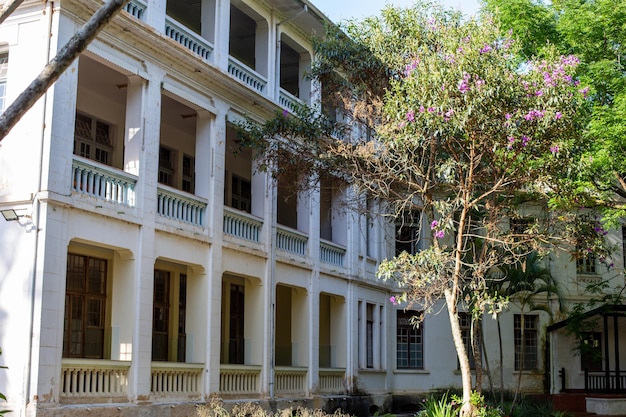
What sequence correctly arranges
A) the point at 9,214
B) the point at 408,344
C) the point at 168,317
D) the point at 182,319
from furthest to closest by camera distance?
the point at 408,344 → the point at 182,319 → the point at 168,317 → the point at 9,214

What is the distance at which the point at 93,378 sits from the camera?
Answer: 589 inches

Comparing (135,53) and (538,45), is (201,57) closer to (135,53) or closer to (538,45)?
(135,53)

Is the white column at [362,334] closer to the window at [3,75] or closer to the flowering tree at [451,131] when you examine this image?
the flowering tree at [451,131]

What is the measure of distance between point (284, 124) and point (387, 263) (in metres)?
4.47

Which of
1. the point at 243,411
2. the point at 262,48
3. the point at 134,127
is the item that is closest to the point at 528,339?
the point at 262,48

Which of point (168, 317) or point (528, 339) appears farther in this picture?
point (528, 339)

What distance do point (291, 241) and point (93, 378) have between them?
318 inches

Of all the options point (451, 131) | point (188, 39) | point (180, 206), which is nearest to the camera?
point (451, 131)

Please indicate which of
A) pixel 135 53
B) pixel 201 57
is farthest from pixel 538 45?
pixel 135 53

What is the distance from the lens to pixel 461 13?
1653 centimetres

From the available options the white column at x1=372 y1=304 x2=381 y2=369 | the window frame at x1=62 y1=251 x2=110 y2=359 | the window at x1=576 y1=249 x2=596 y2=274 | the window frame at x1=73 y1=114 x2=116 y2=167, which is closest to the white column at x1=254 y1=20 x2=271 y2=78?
the window frame at x1=73 y1=114 x2=116 y2=167

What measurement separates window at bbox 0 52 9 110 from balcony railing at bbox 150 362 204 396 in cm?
552

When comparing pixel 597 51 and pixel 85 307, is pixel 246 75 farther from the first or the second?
pixel 597 51

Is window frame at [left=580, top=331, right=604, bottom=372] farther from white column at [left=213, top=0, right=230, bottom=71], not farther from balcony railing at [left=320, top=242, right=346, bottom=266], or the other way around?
white column at [left=213, top=0, right=230, bottom=71]
